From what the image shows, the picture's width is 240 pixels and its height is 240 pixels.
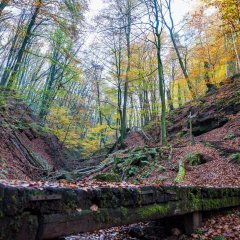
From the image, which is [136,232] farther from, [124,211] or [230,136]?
[230,136]

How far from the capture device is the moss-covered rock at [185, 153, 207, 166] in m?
11.0

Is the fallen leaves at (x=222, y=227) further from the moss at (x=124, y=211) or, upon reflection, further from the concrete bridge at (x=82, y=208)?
the moss at (x=124, y=211)

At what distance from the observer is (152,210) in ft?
12.9

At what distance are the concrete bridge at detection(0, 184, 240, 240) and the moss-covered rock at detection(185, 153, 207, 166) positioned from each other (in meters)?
6.45

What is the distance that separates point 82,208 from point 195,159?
893cm

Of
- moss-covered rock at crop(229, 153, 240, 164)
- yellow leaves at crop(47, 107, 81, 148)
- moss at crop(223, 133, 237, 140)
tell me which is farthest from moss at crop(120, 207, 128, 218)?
yellow leaves at crop(47, 107, 81, 148)

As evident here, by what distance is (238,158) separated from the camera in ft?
31.7

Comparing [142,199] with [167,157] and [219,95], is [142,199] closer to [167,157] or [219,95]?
[167,157]

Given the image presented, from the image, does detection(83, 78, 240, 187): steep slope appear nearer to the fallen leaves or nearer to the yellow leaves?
the fallen leaves

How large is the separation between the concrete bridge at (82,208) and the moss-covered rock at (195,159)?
254 inches

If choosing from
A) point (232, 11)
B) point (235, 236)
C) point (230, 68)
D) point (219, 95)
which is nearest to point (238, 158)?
point (235, 236)

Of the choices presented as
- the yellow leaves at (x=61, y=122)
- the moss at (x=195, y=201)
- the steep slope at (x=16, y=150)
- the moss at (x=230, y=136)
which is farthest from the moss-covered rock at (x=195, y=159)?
the yellow leaves at (x=61, y=122)

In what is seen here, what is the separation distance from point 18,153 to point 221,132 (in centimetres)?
1141

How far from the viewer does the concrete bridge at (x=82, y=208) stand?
2.42m
